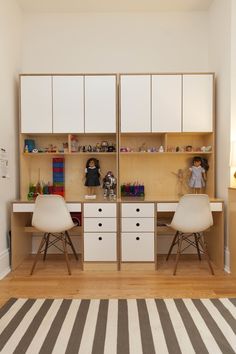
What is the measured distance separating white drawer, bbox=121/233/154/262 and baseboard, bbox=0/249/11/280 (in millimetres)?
1218

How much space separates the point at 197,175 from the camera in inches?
145

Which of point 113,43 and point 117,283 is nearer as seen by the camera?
point 117,283

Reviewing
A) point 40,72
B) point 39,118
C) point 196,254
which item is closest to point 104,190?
point 39,118

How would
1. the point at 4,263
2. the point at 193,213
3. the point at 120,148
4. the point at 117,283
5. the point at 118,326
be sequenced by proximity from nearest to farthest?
1. the point at 118,326
2. the point at 117,283
3. the point at 193,213
4. the point at 4,263
5. the point at 120,148

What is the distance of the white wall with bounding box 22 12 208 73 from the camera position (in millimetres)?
3863

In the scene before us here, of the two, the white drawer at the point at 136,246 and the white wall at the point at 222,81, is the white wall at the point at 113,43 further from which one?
the white drawer at the point at 136,246

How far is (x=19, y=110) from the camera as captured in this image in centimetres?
356

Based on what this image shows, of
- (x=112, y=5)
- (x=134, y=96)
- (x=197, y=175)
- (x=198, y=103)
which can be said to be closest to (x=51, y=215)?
(x=134, y=96)

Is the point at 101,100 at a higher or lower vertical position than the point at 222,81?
lower

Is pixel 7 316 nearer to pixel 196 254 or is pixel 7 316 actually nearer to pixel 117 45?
pixel 196 254

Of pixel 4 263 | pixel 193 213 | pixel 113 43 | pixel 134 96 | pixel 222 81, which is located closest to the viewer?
pixel 193 213

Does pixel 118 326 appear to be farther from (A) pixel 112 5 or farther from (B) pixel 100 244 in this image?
(A) pixel 112 5

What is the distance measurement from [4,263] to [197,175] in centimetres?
236

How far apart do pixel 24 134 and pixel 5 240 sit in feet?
4.04
